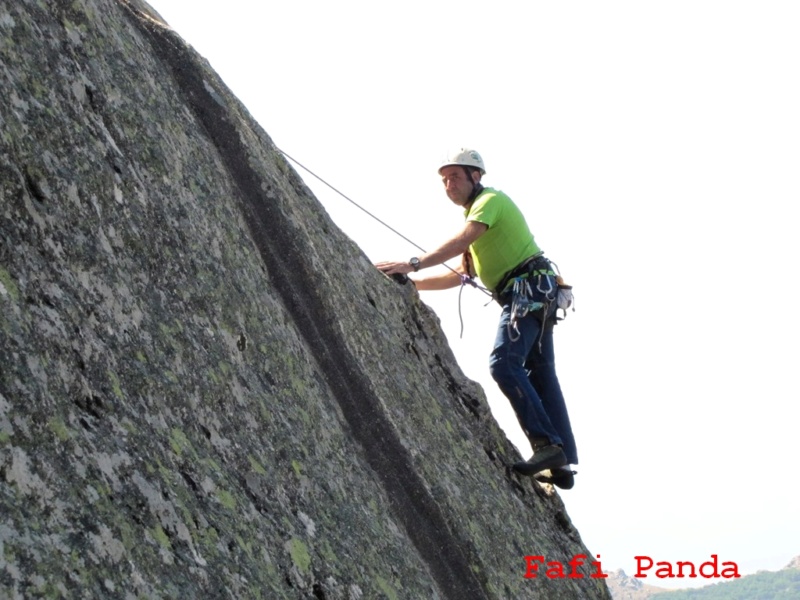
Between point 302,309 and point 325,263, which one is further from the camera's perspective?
point 325,263

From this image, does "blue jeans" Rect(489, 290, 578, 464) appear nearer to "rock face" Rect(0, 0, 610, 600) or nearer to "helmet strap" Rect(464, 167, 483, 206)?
"rock face" Rect(0, 0, 610, 600)

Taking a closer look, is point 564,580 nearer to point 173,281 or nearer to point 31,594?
point 173,281

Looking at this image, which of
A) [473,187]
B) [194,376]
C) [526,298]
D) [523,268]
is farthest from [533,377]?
[194,376]

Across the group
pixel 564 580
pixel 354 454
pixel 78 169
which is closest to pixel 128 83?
pixel 78 169

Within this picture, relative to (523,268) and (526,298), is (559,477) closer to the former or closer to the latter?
(526,298)

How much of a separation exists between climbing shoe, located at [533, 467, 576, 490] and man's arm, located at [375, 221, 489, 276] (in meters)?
2.70

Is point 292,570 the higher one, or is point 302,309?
point 302,309

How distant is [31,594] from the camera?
4809 mm

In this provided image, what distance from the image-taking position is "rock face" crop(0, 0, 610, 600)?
5680 millimetres

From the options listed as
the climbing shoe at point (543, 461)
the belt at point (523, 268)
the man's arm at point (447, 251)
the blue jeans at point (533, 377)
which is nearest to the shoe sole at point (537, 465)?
the climbing shoe at point (543, 461)

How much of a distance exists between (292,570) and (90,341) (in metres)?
1.90

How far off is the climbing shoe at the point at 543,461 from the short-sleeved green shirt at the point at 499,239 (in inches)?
79.8

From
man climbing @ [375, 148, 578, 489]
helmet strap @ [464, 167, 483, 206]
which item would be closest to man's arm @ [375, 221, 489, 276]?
man climbing @ [375, 148, 578, 489]

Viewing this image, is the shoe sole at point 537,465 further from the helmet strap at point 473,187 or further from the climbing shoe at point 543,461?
the helmet strap at point 473,187
